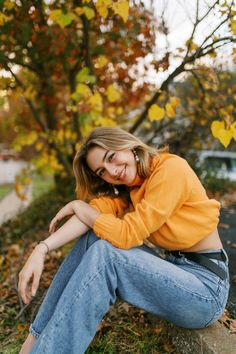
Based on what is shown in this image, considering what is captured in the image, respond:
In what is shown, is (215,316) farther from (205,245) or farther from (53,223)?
(53,223)

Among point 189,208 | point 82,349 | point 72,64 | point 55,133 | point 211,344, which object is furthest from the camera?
point 55,133

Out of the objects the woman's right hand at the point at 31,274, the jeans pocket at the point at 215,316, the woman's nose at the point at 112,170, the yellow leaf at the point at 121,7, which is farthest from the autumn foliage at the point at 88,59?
the woman's right hand at the point at 31,274

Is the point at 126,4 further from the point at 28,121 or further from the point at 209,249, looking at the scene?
the point at 28,121

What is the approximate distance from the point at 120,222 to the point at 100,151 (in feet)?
1.41

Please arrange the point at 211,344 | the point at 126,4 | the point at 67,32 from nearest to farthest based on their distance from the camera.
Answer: the point at 211,344 → the point at 126,4 → the point at 67,32

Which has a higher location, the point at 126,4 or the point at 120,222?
the point at 126,4

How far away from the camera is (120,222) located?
212 cm

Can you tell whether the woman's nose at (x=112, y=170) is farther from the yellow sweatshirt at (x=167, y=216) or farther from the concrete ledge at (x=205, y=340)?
the concrete ledge at (x=205, y=340)

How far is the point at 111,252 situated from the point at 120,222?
19cm

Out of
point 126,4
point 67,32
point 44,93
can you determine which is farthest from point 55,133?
point 126,4

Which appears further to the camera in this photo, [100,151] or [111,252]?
[100,151]

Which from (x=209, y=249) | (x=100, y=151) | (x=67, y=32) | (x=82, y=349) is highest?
(x=67, y=32)

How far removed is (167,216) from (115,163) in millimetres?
423

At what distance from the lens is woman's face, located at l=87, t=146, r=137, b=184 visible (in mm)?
2294
